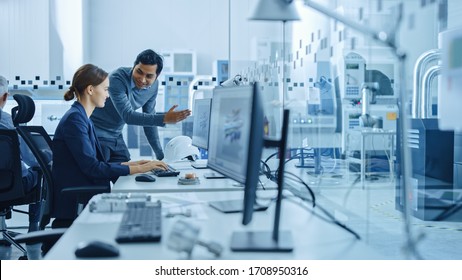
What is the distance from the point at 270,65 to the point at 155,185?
146 centimetres

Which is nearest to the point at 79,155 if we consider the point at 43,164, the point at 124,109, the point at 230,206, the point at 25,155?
the point at 43,164

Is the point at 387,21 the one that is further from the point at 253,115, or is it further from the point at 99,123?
the point at 99,123

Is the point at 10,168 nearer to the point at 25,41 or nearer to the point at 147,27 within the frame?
the point at 25,41

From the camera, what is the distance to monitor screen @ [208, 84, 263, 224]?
1.10 meters

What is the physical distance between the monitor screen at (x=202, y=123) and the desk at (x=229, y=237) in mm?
928

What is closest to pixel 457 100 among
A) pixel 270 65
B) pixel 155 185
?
pixel 155 185

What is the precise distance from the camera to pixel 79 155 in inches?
88.4

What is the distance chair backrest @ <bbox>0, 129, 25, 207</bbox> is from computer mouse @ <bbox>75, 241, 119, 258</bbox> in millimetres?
1944

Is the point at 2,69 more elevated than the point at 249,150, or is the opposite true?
the point at 2,69

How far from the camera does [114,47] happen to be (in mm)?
5949

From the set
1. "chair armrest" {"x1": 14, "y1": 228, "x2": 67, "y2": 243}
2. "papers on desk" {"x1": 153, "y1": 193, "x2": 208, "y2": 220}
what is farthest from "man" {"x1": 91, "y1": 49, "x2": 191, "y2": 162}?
"chair armrest" {"x1": 14, "y1": 228, "x2": 67, "y2": 243}

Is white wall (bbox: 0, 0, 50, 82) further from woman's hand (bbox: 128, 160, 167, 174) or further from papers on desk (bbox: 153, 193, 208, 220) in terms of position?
papers on desk (bbox: 153, 193, 208, 220)

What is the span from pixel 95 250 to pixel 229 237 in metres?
0.35

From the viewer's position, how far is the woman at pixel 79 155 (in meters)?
2.24
